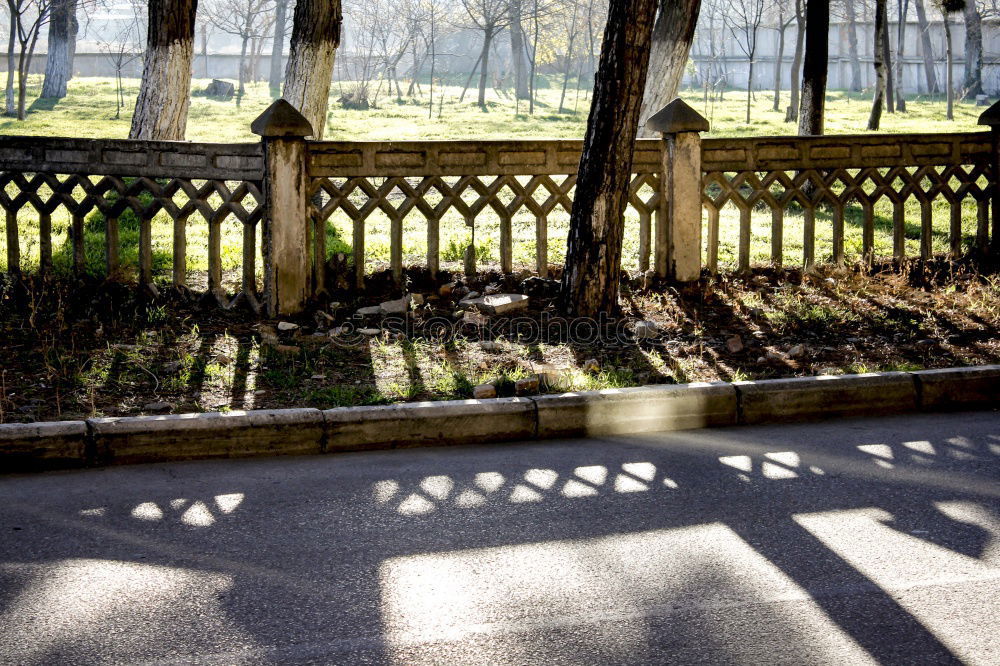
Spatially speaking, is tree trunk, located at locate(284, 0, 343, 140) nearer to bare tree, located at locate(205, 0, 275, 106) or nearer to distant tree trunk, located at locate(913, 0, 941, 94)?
bare tree, located at locate(205, 0, 275, 106)

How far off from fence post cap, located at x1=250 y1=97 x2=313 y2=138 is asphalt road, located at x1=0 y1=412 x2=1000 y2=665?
3.46 metres

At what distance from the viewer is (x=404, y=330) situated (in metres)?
8.15

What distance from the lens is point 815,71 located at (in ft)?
52.4

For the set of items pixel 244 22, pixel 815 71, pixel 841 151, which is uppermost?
pixel 244 22

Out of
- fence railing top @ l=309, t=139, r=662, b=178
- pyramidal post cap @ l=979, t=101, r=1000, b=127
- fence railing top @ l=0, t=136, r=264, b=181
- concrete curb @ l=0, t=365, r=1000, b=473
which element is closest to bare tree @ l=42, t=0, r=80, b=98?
fence railing top @ l=0, t=136, r=264, b=181

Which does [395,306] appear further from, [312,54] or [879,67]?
[879,67]

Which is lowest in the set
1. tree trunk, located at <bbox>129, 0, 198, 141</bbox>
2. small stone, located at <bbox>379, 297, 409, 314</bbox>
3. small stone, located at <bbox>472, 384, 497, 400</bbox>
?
small stone, located at <bbox>472, 384, 497, 400</bbox>

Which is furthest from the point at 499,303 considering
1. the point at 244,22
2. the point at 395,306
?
the point at 244,22

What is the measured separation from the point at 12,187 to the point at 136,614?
10816 millimetres

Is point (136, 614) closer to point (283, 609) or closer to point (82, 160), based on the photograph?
point (283, 609)

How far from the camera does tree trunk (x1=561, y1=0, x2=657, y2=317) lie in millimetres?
8320

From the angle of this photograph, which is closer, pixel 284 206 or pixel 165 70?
pixel 284 206

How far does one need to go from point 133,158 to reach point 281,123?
5.32 ft

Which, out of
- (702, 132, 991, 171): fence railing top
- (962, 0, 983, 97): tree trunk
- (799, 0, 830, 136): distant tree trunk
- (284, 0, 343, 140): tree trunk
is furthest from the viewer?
(962, 0, 983, 97): tree trunk
